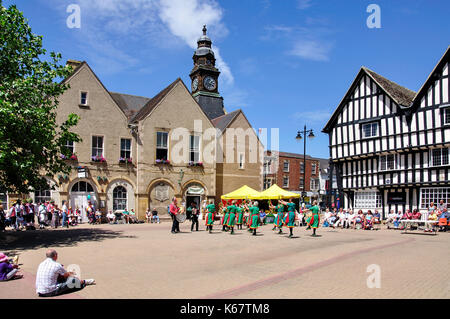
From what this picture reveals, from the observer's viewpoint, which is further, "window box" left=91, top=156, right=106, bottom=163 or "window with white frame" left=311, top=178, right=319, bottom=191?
"window with white frame" left=311, top=178, right=319, bottom=191

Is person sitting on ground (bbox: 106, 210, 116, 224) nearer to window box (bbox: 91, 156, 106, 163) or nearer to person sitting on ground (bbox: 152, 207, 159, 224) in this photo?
person sitting on ground (bbox: 152, 207, 159, 224)

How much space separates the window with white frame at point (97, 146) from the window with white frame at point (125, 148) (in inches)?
56.6

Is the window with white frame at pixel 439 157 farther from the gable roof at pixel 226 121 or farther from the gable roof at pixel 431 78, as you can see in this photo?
the gable roof at pixel 226 121

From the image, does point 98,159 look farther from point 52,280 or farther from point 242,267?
point 52,280

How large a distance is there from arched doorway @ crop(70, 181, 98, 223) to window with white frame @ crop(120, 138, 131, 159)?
3.27 metres

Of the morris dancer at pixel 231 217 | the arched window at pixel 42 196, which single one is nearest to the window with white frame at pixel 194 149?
the arched window at pixel 42 196

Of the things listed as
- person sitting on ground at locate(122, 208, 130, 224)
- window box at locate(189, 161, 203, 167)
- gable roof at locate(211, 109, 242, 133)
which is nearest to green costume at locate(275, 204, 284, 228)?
person sitting on ground at locate(122, 208, 130, 224)

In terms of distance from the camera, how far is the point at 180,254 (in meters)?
12.0

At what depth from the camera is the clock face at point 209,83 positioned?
43.6m

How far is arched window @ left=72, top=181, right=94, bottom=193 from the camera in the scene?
2634 centimetres

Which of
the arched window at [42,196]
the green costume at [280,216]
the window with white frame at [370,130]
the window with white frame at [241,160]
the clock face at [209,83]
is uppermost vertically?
the clock face at [209,83]

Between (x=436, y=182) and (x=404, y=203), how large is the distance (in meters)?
2.92

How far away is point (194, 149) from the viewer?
31.6 m

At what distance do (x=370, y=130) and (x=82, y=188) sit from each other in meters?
20.9
